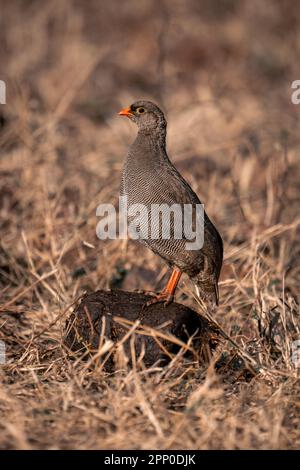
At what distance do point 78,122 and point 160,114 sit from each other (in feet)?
20.6

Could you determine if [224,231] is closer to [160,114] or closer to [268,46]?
[160,114]

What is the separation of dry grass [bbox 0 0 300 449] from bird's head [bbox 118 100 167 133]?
4.20 ft

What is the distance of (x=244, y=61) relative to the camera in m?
16.1

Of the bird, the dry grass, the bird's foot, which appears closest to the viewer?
the dry grass

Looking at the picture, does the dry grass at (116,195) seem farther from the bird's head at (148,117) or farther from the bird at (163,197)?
the bird's head at (148,117)

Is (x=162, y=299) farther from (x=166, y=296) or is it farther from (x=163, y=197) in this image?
(x=163, y=197)

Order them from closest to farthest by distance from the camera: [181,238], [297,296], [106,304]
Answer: [106,304], [181,238], [297,296]

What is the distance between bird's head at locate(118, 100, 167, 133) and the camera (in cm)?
609

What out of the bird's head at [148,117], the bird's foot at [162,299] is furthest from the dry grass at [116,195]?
the bird's head at [148,117]

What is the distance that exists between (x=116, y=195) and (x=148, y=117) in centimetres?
234

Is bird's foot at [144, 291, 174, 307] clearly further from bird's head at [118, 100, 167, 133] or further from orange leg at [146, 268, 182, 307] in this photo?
bird's head at [118, 100, 167, 133]

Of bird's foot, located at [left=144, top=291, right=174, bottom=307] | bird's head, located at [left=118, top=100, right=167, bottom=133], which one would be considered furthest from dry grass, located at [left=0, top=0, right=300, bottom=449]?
bird's head, located at [left=118, top=100, right=167, bottom=133]

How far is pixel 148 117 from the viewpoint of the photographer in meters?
6.12

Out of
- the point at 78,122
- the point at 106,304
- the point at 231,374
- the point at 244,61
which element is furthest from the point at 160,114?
the point at 244,61
